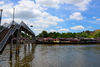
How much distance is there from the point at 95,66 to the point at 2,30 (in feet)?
61.3

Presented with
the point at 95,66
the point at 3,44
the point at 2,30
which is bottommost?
the point at 95,66

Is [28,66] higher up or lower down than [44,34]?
lower down

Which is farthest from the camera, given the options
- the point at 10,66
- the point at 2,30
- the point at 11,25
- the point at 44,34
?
the point at 44,34

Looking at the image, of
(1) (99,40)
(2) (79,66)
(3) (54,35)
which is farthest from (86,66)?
(3) (54,35)

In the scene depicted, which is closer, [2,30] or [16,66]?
[16,66]

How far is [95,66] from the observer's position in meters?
18.2

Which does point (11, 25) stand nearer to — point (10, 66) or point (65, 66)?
point (10, 66)

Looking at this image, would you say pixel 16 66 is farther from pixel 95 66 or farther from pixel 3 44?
pixel 95 66

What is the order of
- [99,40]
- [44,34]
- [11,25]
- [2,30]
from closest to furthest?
[2,30] → [11,25] → [99,40] → [44,34]

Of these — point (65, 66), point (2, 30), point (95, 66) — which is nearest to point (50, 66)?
point (65, 66)

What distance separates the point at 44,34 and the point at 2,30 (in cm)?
11863

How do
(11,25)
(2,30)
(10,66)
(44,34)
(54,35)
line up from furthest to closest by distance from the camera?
(44,34)
(54,35)
(11,25)
(2,30)
(10,66)

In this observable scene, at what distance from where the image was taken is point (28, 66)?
694 inches

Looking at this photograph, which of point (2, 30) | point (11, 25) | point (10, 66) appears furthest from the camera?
point (11, 25)
